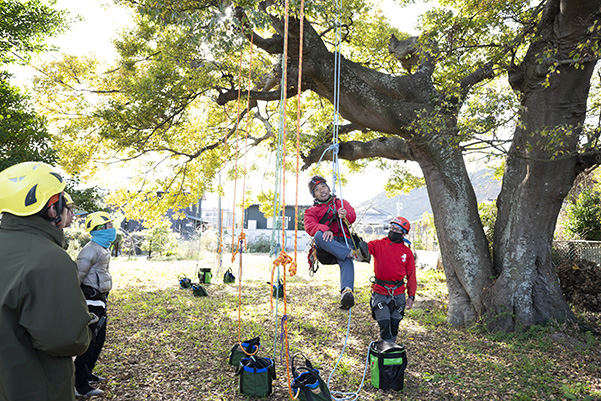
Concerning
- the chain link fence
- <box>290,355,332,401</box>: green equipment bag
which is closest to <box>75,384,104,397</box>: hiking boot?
<box>290,355,332,401</box>: green equipment bag

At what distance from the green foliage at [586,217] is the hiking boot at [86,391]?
1209cm

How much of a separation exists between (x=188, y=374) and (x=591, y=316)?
7.17m

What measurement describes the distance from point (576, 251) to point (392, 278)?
24.1 feet

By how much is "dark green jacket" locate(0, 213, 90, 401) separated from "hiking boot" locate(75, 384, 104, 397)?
2580 millimetres

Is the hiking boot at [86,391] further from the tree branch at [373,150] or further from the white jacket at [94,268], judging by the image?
the tree branch at [373,150]

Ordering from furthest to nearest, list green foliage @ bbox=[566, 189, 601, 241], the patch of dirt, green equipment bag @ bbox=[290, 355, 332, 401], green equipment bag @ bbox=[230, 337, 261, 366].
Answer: green foliage @ bbox=[566, 189, 601, 241] → the patch of dirt → green equipment bag @ bbox=[230, 337, 261, 366] → green equipment bag @ bbox=[290, 355, 332, 401]

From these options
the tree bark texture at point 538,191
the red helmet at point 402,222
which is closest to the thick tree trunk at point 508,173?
the tree bark texture at point 538,191

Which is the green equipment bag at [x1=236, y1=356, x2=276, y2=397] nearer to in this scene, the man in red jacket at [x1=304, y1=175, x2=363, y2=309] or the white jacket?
the man in red jacket at [x1=304, y1=175, x2=363, y2=309]

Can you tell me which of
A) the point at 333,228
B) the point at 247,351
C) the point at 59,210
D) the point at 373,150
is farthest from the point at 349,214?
the point at 373,150

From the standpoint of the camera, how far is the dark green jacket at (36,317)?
5.10 ft

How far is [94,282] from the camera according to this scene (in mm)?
3752

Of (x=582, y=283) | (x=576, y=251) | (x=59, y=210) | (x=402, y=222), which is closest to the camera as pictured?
(x=59, y=210)

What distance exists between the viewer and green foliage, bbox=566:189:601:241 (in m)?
10.6

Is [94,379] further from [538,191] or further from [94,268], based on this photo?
[538,191]
